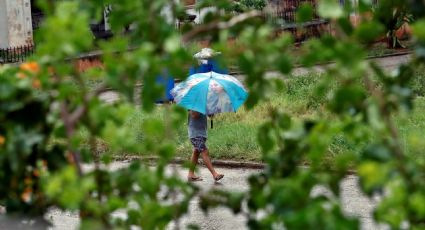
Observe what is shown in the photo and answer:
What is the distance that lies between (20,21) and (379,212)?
2160cm

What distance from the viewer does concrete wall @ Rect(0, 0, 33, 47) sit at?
22.8 m

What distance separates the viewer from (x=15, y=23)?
2284cm

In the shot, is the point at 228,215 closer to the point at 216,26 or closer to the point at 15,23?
the point at 216,26

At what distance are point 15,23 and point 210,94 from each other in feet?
47.6

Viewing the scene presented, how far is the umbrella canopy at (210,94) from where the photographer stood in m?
9.45

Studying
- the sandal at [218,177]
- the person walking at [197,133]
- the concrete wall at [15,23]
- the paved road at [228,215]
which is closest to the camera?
the paved road at [228,215]

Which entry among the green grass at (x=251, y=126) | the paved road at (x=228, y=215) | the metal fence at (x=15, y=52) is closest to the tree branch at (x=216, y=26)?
the paved road at (x=228, y=215)

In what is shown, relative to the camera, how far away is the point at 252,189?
2619 millimetres

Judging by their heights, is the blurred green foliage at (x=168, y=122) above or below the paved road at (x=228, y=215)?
above

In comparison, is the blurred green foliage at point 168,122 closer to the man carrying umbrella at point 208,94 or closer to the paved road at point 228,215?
the paved road at point 228,215

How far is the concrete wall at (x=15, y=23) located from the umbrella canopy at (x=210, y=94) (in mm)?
13839

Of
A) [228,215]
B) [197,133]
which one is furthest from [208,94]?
[228,215]

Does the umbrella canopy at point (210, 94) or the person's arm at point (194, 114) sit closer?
the umbrella canopy at point (210, 94)

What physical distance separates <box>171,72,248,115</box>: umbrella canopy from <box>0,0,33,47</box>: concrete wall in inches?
545
